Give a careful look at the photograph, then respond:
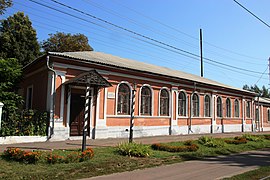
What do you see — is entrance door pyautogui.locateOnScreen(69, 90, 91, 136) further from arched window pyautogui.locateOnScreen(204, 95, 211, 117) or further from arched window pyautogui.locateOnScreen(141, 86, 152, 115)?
arched window pyautogui.locateOnScreen(204, 95, 211, 117)

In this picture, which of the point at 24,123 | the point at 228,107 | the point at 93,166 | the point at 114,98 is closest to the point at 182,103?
the point at 114,98

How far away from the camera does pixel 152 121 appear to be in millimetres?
19266

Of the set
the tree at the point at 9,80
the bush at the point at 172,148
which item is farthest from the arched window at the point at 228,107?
the tree at the point at 9,80

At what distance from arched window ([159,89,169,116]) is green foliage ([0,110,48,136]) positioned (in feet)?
29.9

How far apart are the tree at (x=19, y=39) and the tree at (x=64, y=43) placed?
351 centimetres

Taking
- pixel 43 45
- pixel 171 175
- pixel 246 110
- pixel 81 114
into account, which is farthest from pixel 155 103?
pixel 43 45

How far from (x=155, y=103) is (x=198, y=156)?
26.9 ft

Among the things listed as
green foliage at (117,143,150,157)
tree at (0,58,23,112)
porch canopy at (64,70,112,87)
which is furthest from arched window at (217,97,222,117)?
tree at (0,58,23,112)

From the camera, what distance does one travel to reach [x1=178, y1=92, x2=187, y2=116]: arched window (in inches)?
862

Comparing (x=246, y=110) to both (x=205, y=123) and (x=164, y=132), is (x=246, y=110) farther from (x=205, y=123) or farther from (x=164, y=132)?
(x=164, y=132)

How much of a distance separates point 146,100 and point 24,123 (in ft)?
28.6

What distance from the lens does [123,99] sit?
698 inches

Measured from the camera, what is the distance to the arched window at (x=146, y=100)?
62.1 ft

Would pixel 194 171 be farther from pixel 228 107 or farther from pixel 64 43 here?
pixel 64 43
